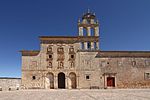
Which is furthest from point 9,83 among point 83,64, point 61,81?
point 83,64

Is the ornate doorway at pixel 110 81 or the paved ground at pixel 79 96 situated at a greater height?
the paved ground at pixel 79 96

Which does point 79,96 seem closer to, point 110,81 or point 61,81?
point 110,81

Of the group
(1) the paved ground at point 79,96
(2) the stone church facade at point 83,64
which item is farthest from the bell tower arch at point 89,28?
(1) the paved ground at point 79,96

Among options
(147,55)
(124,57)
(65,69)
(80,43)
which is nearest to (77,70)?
(65,69)

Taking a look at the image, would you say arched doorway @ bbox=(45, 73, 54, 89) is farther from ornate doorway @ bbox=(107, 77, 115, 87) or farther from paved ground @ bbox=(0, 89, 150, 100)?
paved ground @ bbox=(0, 89, 150, 100)

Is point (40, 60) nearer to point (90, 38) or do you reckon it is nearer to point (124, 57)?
point (90, 38)

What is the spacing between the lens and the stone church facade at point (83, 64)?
37000mm

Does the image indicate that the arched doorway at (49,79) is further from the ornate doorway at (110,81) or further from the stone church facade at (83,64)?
the ornate doorway at (110,81)

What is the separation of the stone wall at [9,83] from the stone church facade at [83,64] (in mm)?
2479

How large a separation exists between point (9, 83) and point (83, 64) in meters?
13.4

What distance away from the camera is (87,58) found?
1486 inches

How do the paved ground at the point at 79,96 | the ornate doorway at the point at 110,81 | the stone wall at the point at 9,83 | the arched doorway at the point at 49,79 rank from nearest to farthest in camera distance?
1. the paved ground at the point at 79,96
2. the stone wall at the point at 9,83
3. the arched doorway at the point at 49,79
4. the ornate doorway at the point at 110,81

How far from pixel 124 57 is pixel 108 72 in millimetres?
4097

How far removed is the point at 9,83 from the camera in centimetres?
3669
